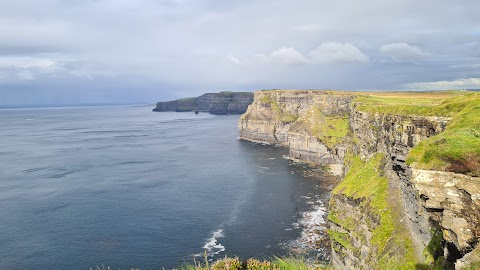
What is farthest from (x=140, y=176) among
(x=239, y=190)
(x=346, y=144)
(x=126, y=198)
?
(x=346, y=144)

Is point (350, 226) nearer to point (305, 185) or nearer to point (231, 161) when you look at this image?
point (305, 185)

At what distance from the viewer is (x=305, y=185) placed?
9925cm

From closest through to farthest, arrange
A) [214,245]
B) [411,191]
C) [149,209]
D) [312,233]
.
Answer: [411,191], [214,245], [312,233], [149,209]

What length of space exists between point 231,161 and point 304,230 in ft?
222

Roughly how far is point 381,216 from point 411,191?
9.43 m

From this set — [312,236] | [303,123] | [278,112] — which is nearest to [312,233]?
[312,236]

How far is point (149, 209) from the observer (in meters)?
78.8

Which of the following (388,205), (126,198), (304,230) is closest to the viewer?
(388,205)

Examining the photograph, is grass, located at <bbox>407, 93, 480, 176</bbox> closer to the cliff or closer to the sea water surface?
the cliff

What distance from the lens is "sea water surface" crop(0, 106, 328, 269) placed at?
59.1 meters

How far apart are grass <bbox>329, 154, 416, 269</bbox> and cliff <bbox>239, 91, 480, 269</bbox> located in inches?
4.1

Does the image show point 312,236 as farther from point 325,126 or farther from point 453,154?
point 325,126

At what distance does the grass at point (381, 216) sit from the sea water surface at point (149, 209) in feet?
44.2

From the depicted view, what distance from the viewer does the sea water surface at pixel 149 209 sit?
59.1 meters
